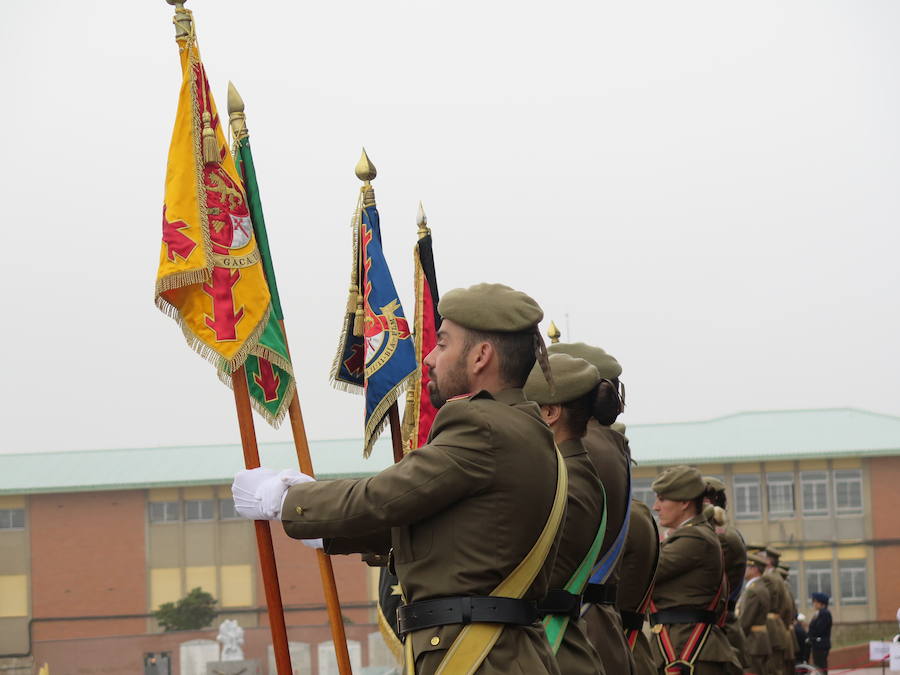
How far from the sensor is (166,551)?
44281 mm

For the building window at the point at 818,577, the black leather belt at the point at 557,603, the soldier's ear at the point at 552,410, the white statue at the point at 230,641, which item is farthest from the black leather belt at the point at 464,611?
the building window at the point at 818,577

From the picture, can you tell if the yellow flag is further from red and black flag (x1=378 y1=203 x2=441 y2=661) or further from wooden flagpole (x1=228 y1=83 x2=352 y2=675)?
red and black flag (x1=378 y1=203 x2=441 y2=661)

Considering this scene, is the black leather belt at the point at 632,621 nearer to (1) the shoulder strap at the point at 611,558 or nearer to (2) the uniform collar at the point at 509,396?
(1) the shoulder strap at the point at 611,558

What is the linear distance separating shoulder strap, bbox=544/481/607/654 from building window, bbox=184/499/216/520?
1591 inches

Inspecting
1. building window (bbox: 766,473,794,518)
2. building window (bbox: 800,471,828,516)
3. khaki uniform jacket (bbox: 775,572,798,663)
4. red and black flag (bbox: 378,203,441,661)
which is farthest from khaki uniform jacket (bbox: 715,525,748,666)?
building window (bbox: 800,471,828,516)

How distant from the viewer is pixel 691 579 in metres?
7.60

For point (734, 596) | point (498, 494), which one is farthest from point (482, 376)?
point (734, 596)

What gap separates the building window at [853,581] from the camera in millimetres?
43969

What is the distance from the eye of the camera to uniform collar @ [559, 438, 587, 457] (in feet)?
A: 15.8

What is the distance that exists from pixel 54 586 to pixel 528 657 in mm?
43683

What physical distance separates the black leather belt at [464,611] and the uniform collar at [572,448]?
1.31m

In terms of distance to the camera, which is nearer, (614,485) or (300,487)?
(300,487)

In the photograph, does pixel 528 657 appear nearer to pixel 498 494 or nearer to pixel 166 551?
pixel 498 494

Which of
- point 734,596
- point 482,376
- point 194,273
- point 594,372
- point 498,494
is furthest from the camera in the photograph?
point 734,596
